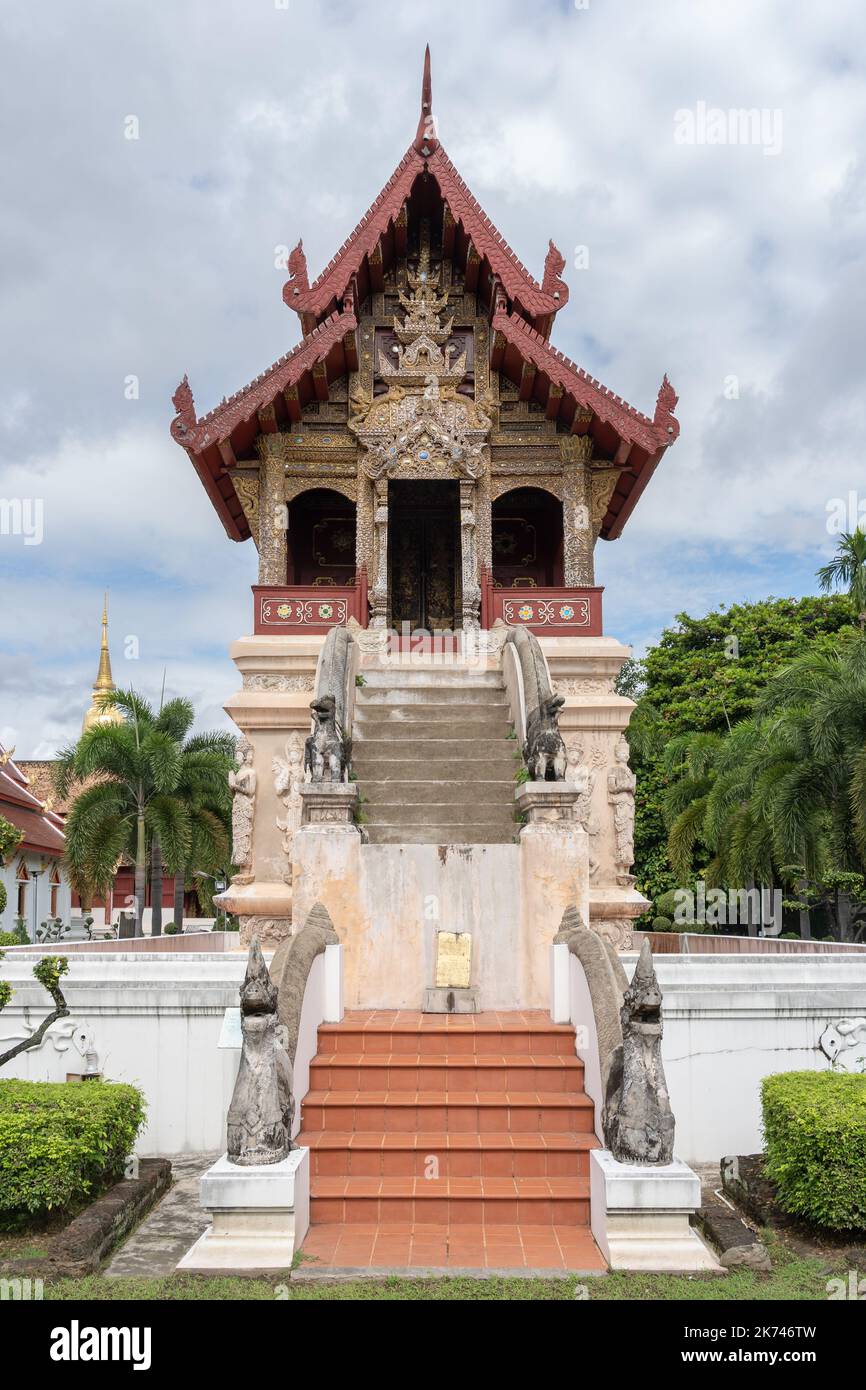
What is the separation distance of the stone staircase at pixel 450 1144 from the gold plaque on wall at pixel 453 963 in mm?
591

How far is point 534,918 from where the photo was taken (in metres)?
8.84

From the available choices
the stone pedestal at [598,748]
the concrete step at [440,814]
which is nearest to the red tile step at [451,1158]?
the concrete step at [440,814]

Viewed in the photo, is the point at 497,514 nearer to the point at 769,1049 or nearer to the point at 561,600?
the point at 561,600

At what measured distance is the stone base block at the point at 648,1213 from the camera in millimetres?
5621

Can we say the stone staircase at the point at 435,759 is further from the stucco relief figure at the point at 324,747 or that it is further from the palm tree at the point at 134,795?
the palm tree at the point at 134,795

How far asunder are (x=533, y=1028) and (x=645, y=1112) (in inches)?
71.8

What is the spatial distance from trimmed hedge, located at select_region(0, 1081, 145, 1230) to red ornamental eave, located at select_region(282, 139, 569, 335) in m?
11.9

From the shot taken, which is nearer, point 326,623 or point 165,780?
point 326,623

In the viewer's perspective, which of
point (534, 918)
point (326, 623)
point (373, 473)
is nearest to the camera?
point (534, 918)

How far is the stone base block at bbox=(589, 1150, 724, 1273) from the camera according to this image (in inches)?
221

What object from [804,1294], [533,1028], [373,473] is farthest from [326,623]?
[804,1294]

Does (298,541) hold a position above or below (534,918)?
above

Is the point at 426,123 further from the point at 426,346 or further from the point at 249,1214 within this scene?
the point at 249,1214

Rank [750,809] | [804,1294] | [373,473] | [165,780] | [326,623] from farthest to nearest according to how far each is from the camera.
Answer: [165,780], [750,809], [373,473], [326,623], [804,1294]
